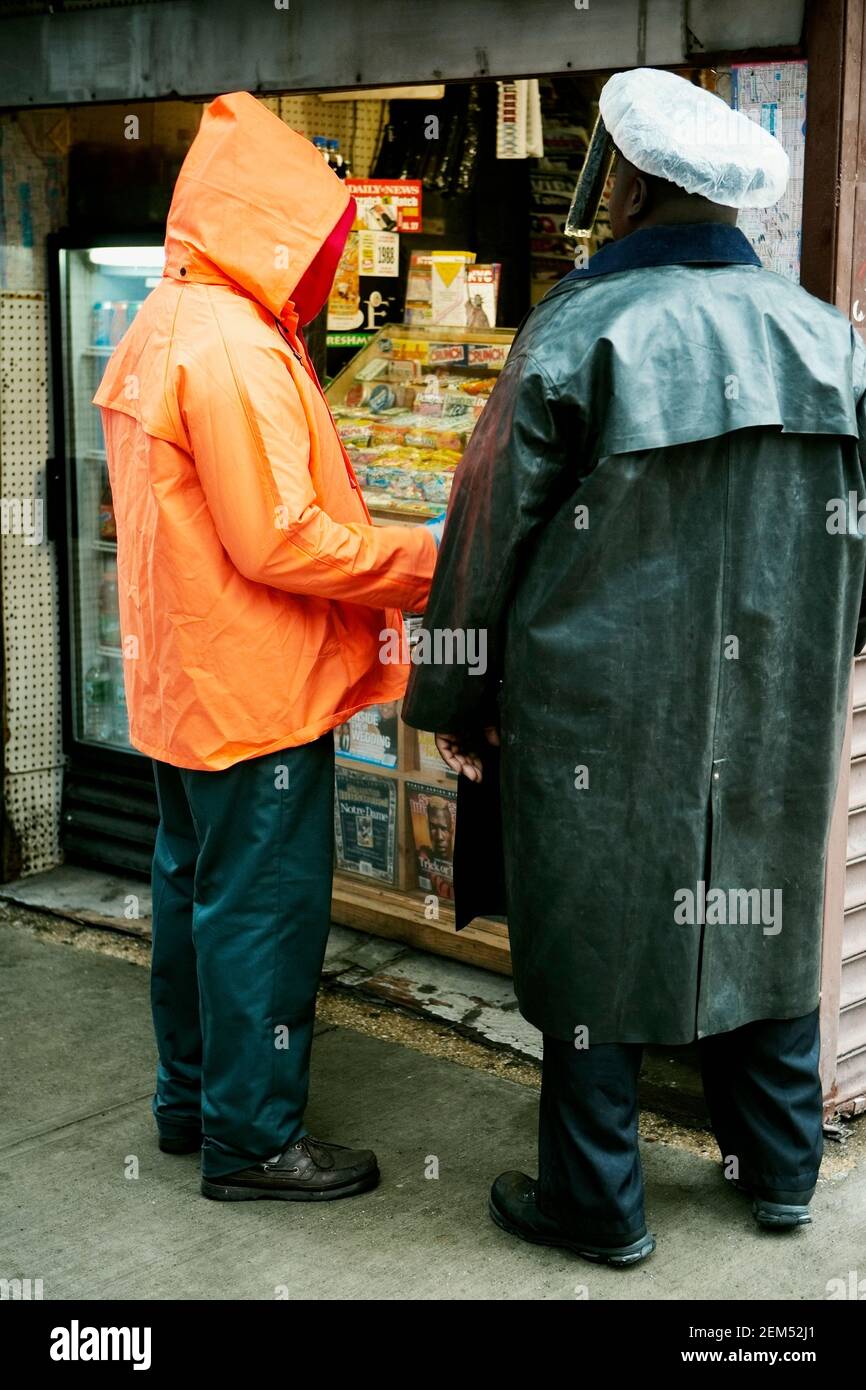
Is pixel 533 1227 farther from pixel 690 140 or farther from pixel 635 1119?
pixel 690 140

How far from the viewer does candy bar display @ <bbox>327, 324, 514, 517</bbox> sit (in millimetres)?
4770

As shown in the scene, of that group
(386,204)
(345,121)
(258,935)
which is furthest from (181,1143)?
(345,121)

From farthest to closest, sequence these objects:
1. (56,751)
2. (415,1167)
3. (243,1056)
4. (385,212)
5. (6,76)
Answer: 1. (56,751)
2. (385,212)
3. (6,76)
4. (415,1167)
5. (243,1056)

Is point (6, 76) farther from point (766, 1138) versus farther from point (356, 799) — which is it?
point (766, 1138)

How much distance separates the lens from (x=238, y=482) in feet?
10.3

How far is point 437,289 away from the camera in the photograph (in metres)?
5.09

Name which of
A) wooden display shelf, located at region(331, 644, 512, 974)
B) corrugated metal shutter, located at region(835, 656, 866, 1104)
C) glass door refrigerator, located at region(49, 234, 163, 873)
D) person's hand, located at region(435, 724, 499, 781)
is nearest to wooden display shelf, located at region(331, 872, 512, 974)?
wooden display shelf, located at region(331, 644, 512, 974)

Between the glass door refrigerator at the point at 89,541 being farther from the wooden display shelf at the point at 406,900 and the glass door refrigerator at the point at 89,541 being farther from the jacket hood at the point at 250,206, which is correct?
the jacket hood at the point at 250,206

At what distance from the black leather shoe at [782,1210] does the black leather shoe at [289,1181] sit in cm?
83

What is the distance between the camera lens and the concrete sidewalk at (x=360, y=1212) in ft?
10.4

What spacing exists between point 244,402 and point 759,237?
113 cm

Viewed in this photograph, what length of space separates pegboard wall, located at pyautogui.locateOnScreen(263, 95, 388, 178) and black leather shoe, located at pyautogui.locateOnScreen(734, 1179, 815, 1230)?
3488 millimetres

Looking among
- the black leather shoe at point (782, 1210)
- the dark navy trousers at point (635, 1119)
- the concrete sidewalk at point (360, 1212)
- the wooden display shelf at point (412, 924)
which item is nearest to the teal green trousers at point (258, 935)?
the concrete sidewalk at point (360, 1212)

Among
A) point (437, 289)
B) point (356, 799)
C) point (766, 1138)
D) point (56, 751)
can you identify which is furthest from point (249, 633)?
point (56, 751)
